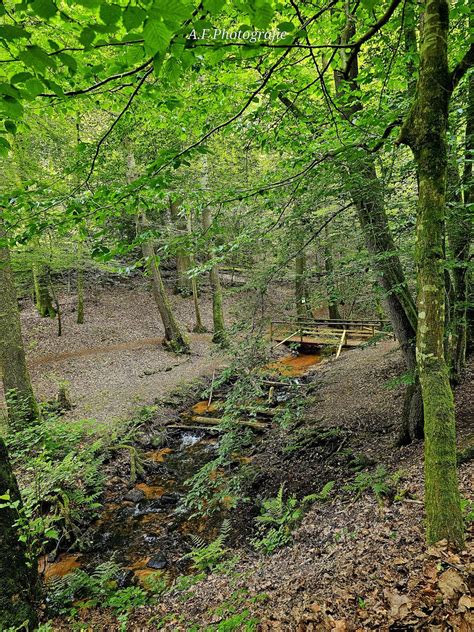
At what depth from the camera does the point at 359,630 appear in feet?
6.53

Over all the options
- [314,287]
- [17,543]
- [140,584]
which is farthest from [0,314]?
[314,287]

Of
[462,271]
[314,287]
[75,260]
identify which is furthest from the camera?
[75,260]

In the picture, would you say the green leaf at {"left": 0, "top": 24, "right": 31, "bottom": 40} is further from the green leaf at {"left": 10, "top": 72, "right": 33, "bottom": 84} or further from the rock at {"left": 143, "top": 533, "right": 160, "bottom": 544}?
the rock at {"left": 143, "top": 533, "right": 160, "bottom": 544}

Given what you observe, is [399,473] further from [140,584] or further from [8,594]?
[8,594]

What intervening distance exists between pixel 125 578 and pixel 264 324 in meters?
3.99

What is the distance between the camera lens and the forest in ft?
6.82

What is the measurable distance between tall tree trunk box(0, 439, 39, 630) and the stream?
1585 millimetres

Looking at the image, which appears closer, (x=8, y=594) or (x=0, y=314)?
(x=8, y=594)

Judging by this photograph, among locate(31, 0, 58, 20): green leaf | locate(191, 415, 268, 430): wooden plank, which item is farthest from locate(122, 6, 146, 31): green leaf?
locate(191, 415, 268, 430): wooden plank

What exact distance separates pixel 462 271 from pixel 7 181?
964 cm

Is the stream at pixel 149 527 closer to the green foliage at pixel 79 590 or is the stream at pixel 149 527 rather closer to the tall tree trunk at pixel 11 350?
the green foliage at pixel 79 590

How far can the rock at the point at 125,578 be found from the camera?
4531 millimetres

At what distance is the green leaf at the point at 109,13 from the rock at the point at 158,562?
19.2 ft

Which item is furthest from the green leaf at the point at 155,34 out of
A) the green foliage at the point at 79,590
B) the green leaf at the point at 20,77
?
the green foliage at the point at 79,590
